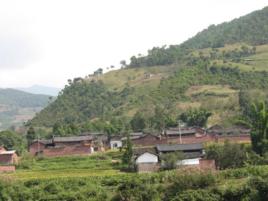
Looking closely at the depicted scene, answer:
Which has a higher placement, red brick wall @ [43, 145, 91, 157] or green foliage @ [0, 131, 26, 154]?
green foliage @ [0, 131, 26, 154]

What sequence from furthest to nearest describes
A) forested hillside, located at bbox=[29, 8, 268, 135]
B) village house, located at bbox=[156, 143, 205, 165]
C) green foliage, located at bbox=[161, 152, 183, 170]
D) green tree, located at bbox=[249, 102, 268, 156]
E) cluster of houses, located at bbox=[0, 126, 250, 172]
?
forested hillside, located at bbox=[29, 8, 268, 135] → cluster of houses, located at bbox=[0, 126, 250, 172] → village house, located at bbox=[156, 143, 205, 165] → green foliage, located at bbox=[161, 152, 183, 170] → green tree, located at bbox=[249, 102, 268, 156]

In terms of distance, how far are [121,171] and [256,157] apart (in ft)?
50.0

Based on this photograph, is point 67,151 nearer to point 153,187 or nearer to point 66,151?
point 66,151

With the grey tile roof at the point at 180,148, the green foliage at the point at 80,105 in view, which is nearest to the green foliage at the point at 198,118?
the grey tile roof at the point at 180,148

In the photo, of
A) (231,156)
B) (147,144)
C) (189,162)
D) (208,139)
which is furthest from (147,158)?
(208,139)

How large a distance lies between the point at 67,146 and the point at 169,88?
58117 mm

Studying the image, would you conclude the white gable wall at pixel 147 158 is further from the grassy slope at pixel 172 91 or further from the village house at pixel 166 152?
the grassy slope at pixel 172 91

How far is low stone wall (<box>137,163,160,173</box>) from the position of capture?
55.3 m

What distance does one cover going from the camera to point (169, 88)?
5084 inches

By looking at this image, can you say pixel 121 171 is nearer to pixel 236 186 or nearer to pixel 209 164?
pixel 209 164

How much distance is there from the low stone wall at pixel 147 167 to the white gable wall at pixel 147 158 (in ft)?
2.18

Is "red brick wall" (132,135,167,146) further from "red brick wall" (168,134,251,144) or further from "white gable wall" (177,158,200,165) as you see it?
"white gable wall" (177,158,200,165)

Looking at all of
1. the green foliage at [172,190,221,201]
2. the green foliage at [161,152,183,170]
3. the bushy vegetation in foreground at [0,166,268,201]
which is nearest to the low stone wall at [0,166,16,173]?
the bushy vegetation in foreground at [0,166,268,201]

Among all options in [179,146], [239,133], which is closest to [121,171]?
[179,146]
